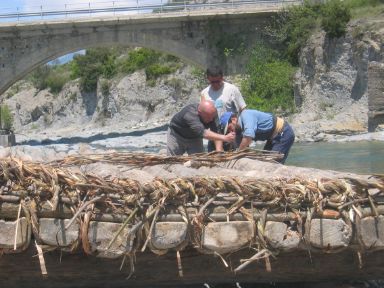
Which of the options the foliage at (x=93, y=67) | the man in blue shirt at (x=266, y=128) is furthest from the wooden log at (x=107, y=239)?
the foliage at (x=93, y=67)

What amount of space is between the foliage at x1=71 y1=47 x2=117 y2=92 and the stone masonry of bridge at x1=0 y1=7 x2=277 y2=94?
11.1 meters

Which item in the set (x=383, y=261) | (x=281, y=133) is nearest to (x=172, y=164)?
(x=383, y=261)

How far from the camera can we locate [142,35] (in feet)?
116

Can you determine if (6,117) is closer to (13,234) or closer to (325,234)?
(13,234)

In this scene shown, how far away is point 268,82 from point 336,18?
445 centimetres

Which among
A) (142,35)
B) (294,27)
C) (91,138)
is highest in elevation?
(142,35)

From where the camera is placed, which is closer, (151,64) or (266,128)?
(266,128)

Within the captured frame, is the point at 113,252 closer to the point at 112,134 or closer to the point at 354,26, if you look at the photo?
the point at 354,26

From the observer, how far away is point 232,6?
115ft

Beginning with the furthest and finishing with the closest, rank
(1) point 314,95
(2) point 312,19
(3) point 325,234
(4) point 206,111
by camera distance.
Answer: (2) point 312,19, (1) point 314,95, (4) point 206,111, (3) point 325,234

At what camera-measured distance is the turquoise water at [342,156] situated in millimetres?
13904

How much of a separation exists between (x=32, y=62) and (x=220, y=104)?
30.2 metres

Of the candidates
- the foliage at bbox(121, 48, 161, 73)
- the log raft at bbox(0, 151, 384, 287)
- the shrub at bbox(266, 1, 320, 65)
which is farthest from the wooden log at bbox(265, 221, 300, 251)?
the foliage at bbox(121, 48, 161, 73)

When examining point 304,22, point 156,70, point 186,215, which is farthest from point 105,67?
point 186,215
